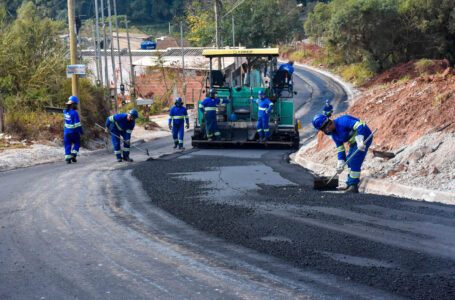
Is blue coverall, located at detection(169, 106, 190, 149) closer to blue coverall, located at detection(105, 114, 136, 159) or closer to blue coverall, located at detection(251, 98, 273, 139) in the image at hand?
blue coverall, located at detection(251, 98, 273, 139)

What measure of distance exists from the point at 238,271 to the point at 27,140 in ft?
42.8

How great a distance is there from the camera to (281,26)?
153ft

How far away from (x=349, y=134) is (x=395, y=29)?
33.3 meters

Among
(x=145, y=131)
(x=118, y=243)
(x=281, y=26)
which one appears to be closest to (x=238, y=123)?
(x=145, y=131)

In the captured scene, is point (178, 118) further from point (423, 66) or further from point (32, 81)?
point (423, 66)

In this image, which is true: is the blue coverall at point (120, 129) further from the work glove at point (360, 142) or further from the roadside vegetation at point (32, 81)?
the work glove at point (360, 142)

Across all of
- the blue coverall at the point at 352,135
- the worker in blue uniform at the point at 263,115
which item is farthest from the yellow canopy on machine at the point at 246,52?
the blue coverall at the point at 352,135

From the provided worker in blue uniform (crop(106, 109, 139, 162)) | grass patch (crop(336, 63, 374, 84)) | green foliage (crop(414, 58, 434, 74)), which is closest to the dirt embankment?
worker in blue uniform (crop(106, 109, 139, 162))

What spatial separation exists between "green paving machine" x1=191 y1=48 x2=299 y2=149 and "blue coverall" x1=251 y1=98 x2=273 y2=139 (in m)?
0.29

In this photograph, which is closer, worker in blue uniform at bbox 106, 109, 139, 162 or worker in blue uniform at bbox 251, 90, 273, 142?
worker in blue uniform at bbox 106, 109, 139, 162

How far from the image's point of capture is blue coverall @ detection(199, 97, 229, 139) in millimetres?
16703

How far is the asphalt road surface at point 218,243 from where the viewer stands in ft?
15.8

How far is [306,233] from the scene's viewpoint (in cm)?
631

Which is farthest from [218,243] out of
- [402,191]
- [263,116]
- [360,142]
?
[263,116]
